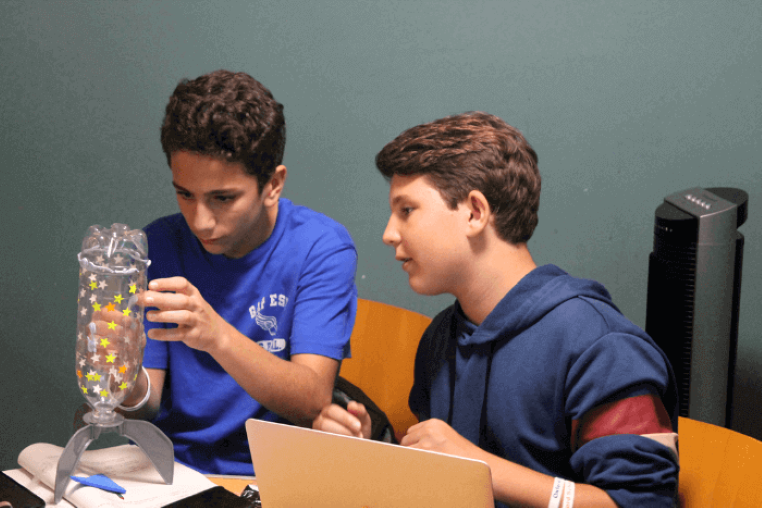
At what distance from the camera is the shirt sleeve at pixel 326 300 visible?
1.19m

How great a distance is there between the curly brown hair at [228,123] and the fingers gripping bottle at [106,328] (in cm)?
24

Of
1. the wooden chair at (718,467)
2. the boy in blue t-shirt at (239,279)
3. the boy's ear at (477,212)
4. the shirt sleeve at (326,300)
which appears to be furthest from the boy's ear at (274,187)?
the wooden chair at (718,467)

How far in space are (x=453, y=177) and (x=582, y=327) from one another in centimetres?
29

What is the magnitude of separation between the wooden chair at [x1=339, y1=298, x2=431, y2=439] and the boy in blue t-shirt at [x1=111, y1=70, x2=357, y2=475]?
30cm

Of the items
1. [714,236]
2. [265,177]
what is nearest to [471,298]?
[265,177]

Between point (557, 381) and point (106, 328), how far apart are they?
61 centimetres

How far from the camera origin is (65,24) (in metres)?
2.02

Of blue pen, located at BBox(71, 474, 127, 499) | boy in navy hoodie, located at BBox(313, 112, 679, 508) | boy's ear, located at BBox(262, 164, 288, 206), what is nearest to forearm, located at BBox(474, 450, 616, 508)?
boy in navy hoodie, located at BBox(313, 112, 679, 508)

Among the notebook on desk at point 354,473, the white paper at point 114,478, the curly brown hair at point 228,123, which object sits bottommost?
the white paper at point 114,478

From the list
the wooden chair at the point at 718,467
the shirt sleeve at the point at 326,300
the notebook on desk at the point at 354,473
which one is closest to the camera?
the notebook on desk at the point at 354,473

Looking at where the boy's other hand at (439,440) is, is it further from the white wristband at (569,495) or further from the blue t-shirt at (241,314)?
the blue t-shirt at (241,314)

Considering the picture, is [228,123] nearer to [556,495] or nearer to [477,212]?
[477,212]

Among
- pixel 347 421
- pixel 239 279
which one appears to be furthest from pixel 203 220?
pixel 347 421

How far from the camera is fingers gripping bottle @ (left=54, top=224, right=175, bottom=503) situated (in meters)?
0.90
